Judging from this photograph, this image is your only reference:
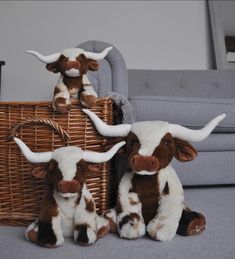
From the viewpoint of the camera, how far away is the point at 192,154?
78 cm

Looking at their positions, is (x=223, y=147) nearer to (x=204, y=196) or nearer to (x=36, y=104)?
(x=204, y=196)

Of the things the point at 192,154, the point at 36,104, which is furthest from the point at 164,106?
the point at 36,104

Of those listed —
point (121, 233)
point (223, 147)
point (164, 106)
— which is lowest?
point (121, 233)

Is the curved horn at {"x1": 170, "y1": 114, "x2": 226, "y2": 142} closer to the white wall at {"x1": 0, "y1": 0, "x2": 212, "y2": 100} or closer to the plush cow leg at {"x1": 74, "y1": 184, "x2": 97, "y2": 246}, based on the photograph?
the plush cow leg at {"x1": 74, "y1": 184, "x2": 97, "y2": 246}

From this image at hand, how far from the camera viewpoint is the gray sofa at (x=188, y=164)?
0.68m

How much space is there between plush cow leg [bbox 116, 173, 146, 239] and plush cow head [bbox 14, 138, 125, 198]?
96mm

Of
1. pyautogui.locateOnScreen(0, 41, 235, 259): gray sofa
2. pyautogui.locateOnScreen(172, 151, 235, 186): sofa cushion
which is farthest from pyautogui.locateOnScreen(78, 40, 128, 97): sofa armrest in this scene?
pyautogui.locateOnScreen(172, 151, 235, 186): sofa cushion

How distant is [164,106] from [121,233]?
56 cm

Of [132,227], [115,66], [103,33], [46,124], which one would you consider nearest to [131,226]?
[132,227]

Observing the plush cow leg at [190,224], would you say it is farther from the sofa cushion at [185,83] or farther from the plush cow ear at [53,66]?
the sofa cushion at [185,83]

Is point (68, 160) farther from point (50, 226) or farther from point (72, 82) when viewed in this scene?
point (72, 82)

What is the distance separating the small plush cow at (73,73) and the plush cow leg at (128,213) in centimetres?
22

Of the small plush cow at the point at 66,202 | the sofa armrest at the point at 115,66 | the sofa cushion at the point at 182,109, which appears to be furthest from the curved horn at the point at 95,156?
the sofa armrest at the point at 115,66

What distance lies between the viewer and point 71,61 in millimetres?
827
